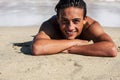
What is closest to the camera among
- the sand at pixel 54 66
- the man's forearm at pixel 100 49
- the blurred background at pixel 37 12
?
the sand at pixel 54 66

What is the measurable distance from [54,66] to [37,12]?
5.03 meters

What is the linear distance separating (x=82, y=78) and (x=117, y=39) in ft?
6.84

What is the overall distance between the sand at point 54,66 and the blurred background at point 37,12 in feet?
9.34

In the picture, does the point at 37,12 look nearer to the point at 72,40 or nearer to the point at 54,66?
the point at 72,40

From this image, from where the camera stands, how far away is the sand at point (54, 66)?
346cm

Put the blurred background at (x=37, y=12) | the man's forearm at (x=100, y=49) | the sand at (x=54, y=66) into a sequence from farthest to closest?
the blurred background at (x=37, y=12), the man's forearm at (x=100, y=49), the sand at (x=54, y=66)

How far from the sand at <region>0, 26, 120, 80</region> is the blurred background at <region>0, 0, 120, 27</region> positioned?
2.85 meters

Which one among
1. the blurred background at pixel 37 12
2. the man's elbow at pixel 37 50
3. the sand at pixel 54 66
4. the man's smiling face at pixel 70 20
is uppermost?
→ the man's smiling face at pixel 70 20

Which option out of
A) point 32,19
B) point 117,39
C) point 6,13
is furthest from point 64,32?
point 6,13

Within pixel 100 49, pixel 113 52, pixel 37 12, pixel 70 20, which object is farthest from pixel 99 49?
pixel 37 12

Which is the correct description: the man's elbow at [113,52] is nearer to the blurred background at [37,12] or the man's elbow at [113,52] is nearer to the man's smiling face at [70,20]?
the man's smiling face at [70,20]

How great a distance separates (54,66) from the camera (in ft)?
12.4

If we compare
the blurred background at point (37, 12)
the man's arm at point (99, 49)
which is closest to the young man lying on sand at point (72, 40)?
the man's arm at point (99, 49)

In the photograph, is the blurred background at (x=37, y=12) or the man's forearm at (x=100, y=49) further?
the blurred background at (x=37, y=12)
